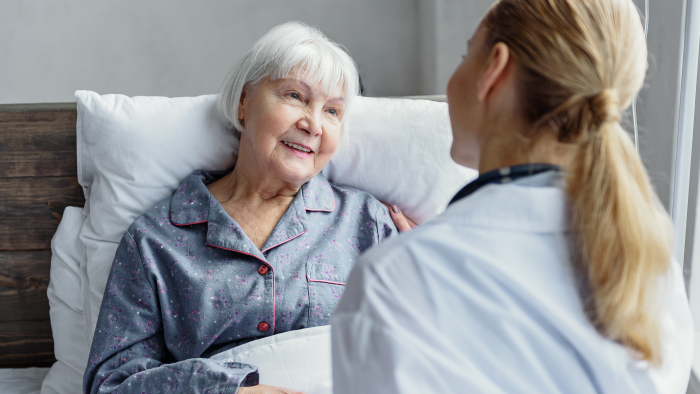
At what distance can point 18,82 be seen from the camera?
2705mm

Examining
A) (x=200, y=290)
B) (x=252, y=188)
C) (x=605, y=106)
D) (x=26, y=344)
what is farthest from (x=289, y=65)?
(x=26, y=344)

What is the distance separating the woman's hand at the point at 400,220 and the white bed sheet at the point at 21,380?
1.05 meters

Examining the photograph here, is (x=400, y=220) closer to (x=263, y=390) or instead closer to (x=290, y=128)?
(x=290, y=128)

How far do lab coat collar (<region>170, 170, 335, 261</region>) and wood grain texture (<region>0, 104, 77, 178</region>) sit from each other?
0.38 m

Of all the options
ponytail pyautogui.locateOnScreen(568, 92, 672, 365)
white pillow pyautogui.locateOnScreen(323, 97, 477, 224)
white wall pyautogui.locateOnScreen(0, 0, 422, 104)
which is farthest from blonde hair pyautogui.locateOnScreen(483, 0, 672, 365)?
white wall pyautogui.locateOnScreen(0, 0, 422, 104)

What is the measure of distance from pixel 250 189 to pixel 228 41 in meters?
1.67

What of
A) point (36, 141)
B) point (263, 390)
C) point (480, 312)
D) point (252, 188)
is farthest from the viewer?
point (36, 141)

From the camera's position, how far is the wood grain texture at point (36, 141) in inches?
54.6

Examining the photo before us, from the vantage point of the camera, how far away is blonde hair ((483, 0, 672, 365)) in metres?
0.55

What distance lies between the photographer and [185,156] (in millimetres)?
1350

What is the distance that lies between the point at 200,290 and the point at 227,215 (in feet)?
0.58

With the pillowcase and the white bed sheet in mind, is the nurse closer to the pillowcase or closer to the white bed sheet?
the pillowcase

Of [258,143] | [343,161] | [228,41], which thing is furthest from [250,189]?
[228,41]

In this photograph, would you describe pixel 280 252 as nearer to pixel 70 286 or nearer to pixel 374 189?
pixel 374 189
